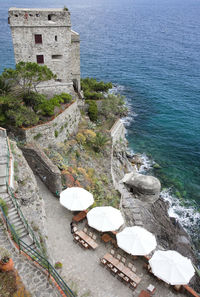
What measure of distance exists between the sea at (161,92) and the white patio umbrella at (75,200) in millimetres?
14942

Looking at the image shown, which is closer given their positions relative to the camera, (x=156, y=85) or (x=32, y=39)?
(x=32, y=39)

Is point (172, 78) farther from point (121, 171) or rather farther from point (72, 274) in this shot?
point (72, 274)

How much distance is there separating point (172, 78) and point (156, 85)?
7.12 m

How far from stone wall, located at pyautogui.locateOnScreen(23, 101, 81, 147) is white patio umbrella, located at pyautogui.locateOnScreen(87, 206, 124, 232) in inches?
426

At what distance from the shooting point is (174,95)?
194ft

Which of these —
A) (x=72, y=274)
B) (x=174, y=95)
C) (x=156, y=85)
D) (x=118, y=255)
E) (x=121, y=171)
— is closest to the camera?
(x=72, y=274)

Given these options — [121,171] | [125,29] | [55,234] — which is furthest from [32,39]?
[125,29]

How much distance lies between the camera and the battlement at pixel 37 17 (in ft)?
93.2

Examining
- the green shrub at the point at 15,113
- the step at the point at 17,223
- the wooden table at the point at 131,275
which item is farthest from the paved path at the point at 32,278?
the green shrub at the point at 15,113

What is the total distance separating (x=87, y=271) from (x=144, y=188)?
16122 millimetres

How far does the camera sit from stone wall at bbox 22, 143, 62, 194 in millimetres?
21477

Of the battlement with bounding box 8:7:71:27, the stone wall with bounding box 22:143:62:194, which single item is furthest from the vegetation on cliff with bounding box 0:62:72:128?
the battlement with bounding box 8:7:71:27

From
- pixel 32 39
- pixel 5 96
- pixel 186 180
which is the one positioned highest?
pixel 32 39

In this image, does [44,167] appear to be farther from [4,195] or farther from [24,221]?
[24,221]
